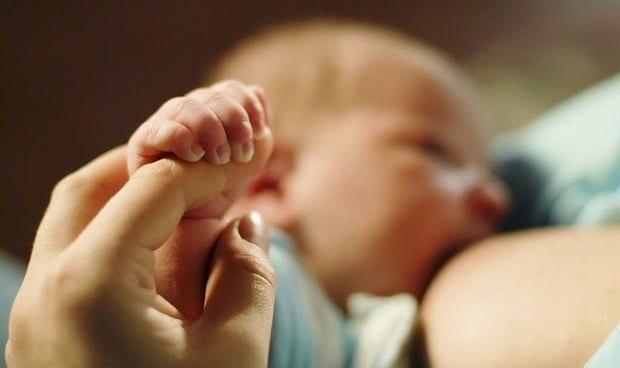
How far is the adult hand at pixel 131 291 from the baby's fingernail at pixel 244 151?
19 millimetres

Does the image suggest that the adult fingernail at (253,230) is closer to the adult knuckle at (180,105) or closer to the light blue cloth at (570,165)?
the adult knuckle at (180,105)

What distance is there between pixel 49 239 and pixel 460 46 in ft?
3.33

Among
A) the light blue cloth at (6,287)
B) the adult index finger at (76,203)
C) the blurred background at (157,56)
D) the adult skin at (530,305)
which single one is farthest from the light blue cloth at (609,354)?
the blurred background at (157,56)

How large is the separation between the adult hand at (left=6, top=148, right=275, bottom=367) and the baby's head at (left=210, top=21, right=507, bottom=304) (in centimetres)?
31

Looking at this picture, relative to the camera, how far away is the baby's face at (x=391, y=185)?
2.53 feet

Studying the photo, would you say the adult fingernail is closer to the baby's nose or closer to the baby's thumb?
the baby's thumb

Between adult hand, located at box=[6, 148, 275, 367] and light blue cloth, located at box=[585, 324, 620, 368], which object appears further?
light blue cloth, located at box=[585, 324, 620, 368]

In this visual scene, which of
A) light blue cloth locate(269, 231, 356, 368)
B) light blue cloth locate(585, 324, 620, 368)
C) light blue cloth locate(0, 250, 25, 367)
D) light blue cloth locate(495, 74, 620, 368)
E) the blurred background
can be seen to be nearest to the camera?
light blue cloth locate(585, 324, 620, 368)

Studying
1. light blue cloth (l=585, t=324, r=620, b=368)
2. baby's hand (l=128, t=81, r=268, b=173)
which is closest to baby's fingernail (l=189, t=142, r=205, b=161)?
baby's hand (l=128, t=81, r=268, b=173)

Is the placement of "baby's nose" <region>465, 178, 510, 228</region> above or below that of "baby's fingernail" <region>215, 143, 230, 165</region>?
above

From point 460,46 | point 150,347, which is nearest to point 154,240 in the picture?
point 150,347

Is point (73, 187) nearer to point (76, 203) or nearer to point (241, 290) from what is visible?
point (76, 203)

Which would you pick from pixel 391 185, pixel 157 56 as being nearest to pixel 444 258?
pixel 391 185

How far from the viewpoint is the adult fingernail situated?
1.65 ft
